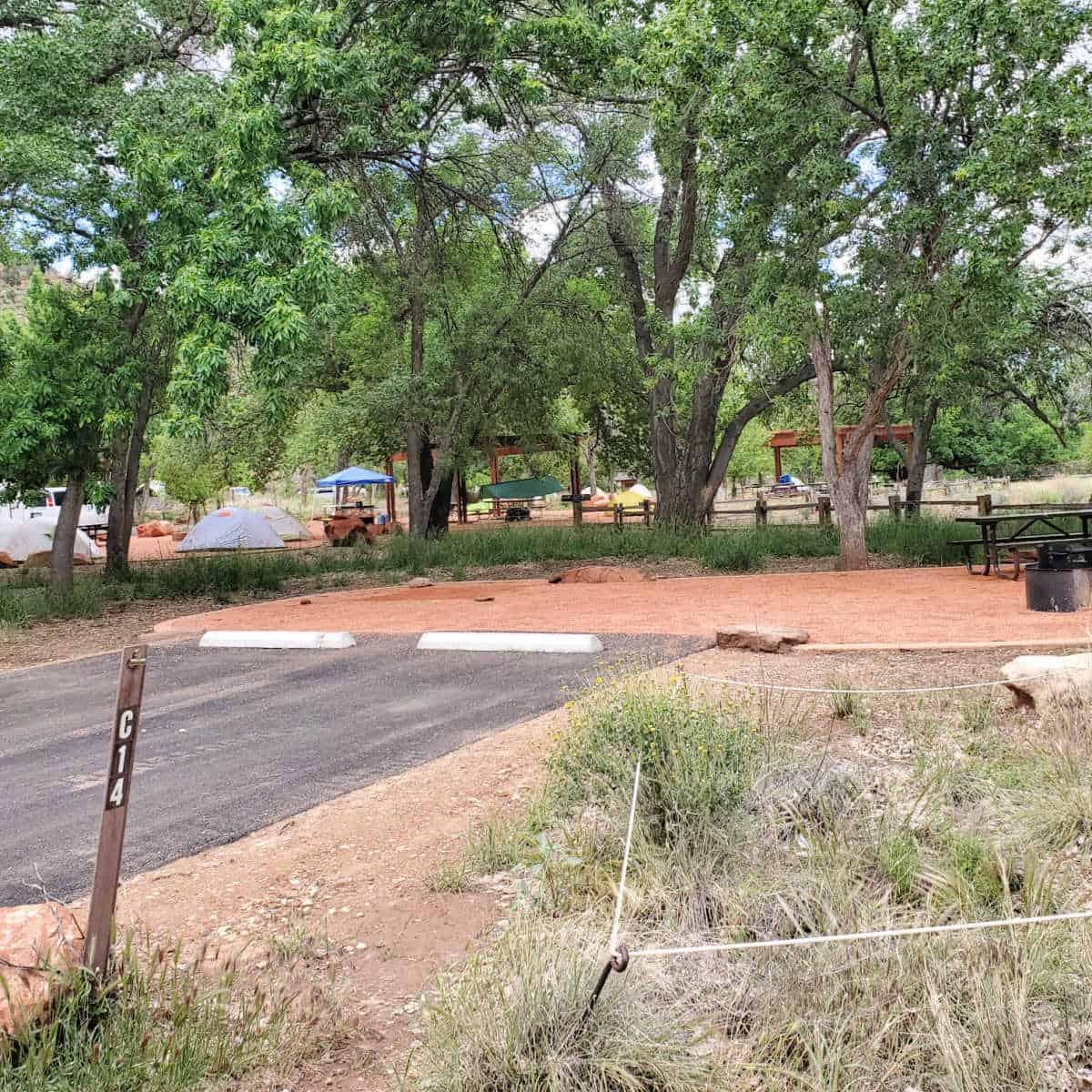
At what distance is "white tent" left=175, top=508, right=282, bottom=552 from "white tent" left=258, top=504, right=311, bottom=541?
388 centimetres

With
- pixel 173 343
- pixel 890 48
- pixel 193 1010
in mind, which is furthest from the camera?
pixel 173 343

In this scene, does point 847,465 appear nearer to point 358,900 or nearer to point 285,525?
point 358,900

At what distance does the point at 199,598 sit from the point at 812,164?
9.35 metres

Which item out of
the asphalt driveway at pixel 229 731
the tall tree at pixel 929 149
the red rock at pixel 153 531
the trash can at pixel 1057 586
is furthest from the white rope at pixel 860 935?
the red rock at pixel 153 531

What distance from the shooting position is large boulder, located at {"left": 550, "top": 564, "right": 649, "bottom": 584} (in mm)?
13328

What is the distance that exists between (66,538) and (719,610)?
8646 millimetres

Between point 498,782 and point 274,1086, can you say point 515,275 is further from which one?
point 274,1086

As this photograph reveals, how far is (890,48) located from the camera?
1066 cm

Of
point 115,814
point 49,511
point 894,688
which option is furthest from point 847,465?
point 49,511

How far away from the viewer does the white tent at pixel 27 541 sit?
23.8 m

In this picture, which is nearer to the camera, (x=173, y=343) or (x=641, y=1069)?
(x=641, y=1069)

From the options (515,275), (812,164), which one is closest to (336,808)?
(812,164)

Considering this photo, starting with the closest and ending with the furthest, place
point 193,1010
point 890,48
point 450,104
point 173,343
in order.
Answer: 1. point 193,1010
2. point 890,48
3. point 173,343
4. point 450,104

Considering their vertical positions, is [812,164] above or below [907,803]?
above
